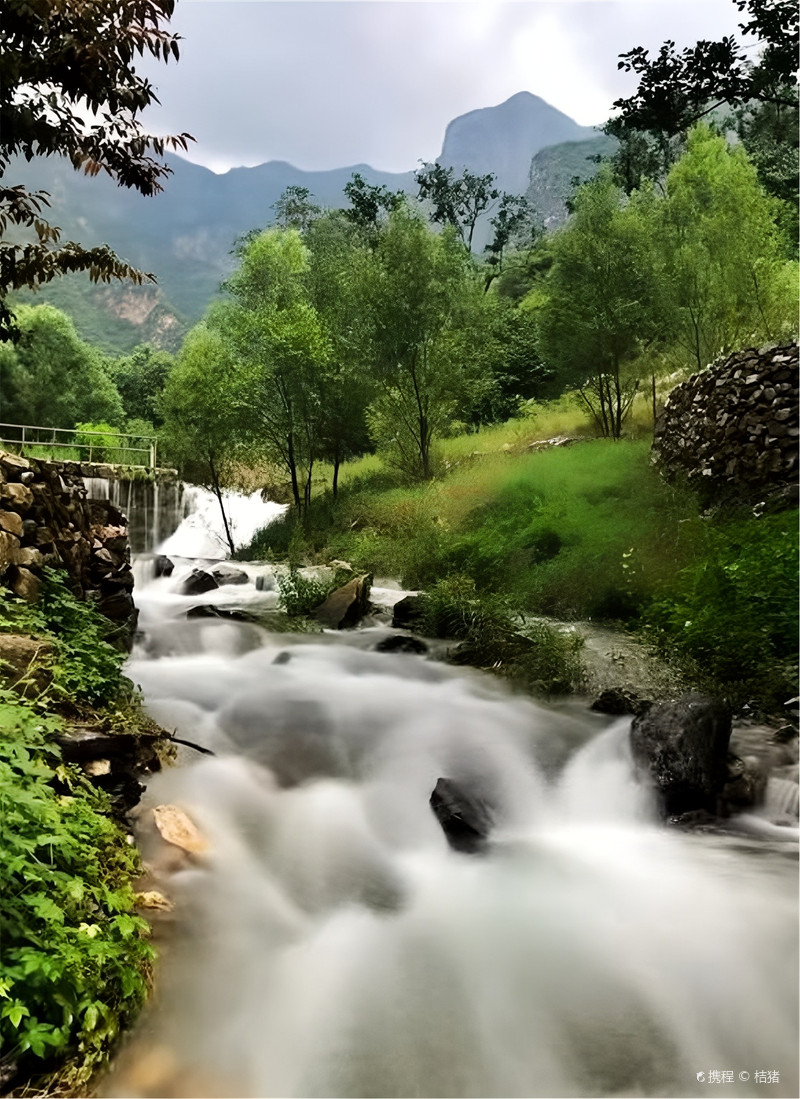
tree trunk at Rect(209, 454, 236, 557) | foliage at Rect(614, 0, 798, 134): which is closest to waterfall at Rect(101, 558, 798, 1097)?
foliage at Rect(614, 0, 798, 134)

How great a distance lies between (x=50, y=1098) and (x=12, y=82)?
14.9 feet

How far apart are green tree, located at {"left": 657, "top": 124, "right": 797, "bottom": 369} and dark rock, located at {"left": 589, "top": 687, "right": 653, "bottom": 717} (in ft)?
12.0

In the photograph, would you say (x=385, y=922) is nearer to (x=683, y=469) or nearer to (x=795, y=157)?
(x=683, y=469)

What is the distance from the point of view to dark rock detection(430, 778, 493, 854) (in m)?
3.07

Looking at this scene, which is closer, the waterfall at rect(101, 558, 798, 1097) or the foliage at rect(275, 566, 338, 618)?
the waterfall at rect(101, 558, 798, 1097)

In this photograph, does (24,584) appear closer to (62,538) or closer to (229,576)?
(62,538)

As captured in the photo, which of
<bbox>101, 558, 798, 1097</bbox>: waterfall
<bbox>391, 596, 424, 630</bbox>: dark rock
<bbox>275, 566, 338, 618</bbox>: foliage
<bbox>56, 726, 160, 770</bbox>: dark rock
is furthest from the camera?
<bbox>275, 566, 338, 618</bbox>: foliage

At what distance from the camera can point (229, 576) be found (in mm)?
8906

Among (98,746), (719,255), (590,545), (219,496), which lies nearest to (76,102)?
(98,746)

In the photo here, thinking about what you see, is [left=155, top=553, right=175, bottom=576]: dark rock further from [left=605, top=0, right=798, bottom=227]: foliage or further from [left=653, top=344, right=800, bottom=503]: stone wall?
[left=605, top=0, right=798, bottom=227]: foliage

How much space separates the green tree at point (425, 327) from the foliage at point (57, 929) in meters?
7.96

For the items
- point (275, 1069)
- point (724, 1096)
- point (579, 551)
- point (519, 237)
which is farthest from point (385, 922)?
point (519, 237)

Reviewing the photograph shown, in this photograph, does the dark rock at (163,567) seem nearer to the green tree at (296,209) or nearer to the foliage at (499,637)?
the foliage at (499,637)

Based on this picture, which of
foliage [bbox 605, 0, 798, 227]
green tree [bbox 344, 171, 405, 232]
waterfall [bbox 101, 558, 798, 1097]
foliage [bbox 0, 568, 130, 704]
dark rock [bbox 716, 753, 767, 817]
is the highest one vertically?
green tree [bbox 344, 171, 405, 232]
